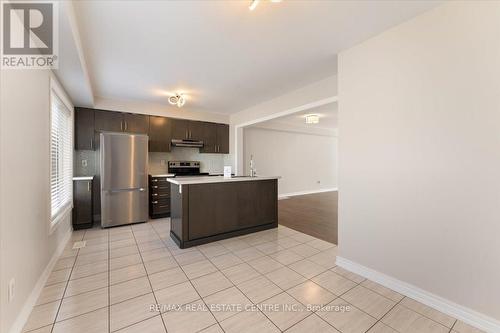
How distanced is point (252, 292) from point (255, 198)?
1.86 meters

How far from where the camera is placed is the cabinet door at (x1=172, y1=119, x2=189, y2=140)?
506 centimetres

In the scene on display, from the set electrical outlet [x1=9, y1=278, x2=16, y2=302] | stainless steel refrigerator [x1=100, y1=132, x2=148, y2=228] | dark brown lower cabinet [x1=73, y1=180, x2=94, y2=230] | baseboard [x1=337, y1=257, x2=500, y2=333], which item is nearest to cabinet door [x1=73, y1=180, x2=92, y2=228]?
dark brown lower cabinet [x1=73, y1=180, x2=94, y2=230]

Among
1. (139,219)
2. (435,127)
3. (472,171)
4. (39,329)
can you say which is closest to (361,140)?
(435,127)

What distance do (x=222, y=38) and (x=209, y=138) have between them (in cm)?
344

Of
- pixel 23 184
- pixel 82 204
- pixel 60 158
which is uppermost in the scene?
pixel 60 158

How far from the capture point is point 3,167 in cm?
143

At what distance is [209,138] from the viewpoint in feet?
18.3

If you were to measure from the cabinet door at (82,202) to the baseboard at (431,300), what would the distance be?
14.5ft

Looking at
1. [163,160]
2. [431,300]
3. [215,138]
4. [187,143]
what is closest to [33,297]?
[431,300]

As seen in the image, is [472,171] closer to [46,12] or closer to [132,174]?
[46,12]

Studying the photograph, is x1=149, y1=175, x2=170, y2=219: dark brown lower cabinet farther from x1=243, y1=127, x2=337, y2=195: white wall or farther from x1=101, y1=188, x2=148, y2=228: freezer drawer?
x1=243, y1=127, x2=337, y2=195: white wall

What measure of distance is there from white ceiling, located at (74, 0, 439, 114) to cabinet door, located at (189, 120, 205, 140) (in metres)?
1.67

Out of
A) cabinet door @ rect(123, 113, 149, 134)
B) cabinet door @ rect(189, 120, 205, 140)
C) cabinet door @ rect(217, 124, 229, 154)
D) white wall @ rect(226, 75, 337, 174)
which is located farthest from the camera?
cabinet door @ rect(217, 124, 229, 154)

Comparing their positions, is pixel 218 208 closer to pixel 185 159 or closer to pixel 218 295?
pixel 218 295
